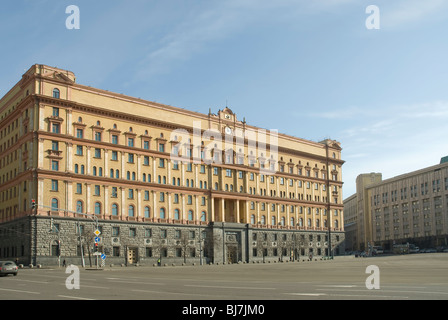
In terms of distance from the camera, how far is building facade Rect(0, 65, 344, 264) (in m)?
76.4

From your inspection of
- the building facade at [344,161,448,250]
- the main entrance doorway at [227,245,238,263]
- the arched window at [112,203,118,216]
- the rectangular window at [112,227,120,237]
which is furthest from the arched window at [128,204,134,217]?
the building facade at [344,161,448,250]

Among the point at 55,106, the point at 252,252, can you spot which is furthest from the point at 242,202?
the point at 55,106

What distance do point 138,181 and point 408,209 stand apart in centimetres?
10733

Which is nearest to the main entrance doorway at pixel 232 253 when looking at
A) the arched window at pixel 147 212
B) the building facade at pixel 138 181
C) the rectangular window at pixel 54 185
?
the building facade at pixel 138 181

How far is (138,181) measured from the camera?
87375mm

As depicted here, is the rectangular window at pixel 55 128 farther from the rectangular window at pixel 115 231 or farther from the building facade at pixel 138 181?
the rectangular window at pixel 115 231

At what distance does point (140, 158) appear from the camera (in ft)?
291

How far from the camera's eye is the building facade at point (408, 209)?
15012 centimetres

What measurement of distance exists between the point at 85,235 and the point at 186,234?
21.5 metres

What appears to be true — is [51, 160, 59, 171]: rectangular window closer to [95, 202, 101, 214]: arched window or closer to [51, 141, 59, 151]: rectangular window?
[51, 141, 59, 151]: rectangular window

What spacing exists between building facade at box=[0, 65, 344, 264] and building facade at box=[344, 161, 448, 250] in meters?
51.7

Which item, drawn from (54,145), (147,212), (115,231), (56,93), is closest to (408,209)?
(147,212)

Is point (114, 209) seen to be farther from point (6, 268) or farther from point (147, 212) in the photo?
point (6, 268)
